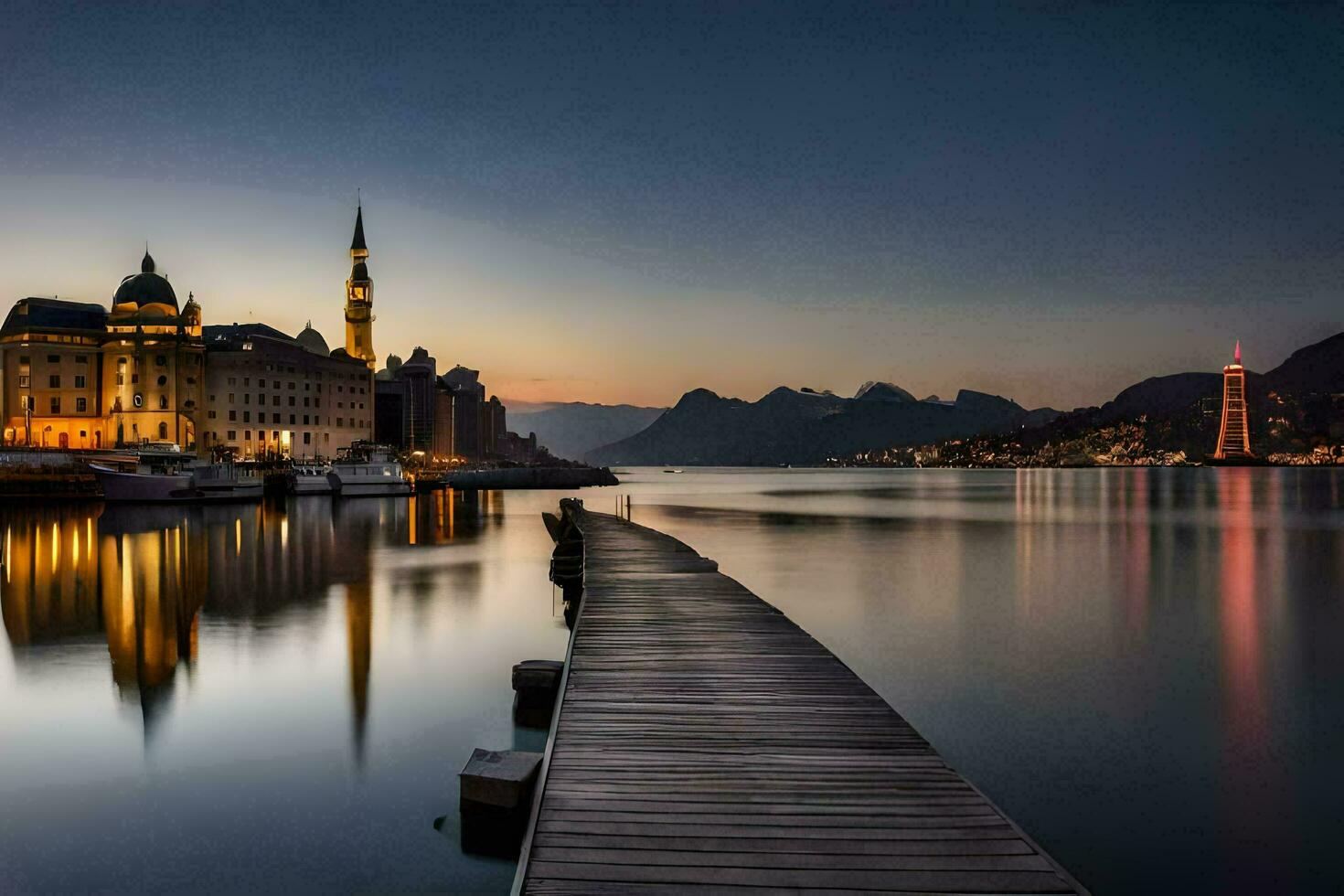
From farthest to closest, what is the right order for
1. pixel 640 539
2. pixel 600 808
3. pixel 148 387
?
pixel 148 387, pixel 640 539, pixel 600 808

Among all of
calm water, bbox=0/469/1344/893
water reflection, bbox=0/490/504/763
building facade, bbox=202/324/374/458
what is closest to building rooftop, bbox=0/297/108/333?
building facade, bbox=202/324/374/458

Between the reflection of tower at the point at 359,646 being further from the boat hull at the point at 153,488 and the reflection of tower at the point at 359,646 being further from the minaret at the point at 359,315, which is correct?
the minaret at the point at 359,315

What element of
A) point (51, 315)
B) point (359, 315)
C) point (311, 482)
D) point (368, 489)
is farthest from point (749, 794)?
point (359, 315)

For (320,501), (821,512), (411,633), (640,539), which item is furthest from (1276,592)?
(320,501)

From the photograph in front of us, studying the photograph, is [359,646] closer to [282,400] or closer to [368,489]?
[368,489]

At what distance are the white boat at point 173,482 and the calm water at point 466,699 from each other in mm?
41232

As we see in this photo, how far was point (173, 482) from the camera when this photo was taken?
7469cm

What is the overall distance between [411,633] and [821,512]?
5961 centimetres

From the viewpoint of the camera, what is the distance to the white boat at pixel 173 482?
73312 millimetres

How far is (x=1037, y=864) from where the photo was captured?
19.6ft

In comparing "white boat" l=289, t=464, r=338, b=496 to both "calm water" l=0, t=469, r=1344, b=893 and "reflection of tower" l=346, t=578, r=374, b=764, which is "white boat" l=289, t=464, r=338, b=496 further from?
"reflection of tower" l=346, t=578, r=374, b=764

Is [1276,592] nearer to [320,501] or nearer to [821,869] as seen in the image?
[821,869]

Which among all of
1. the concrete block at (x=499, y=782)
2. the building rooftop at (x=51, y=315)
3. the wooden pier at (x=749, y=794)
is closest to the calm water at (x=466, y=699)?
the concrete block at (x=499, y=782)

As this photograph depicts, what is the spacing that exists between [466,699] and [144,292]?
134m
